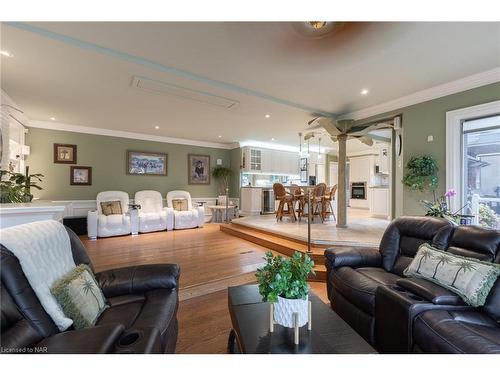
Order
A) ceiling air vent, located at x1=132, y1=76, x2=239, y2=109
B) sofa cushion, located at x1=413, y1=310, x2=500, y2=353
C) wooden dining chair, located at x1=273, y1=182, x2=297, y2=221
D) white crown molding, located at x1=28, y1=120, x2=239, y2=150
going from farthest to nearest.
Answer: wooden dining chair, located at x1=273, y1=182, x2=297, y2=221, white crown molding, located at x1=28, y1=120, x2=239, y2=150, ceiling air vent, located at x1=132, y1=76, x2=239, y2=109, sofa cushion, located at x1=413, y1=310, x2=500, y2=353

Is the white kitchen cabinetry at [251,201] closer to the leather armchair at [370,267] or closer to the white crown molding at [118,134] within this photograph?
the white crown molding at [118,134]

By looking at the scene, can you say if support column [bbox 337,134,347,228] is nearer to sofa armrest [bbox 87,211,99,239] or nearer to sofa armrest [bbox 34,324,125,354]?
sofa armrest [bbox 34,324,125,354]

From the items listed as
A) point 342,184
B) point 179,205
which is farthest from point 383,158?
point 179,205

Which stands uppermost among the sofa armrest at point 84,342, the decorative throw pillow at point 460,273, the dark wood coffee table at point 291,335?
the decorative throw pillow at point 460,273

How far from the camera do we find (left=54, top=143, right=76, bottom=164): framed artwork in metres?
5.47

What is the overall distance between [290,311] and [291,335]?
5.1 inches

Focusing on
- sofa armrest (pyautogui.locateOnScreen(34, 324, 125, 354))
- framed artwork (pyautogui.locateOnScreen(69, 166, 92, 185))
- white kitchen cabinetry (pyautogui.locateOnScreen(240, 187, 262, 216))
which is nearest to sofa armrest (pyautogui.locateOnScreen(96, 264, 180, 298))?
sofa armrest (pyautogui.locateOnScreen(34, 324, 125, 354))

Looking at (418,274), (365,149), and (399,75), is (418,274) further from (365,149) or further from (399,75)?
(365,149)

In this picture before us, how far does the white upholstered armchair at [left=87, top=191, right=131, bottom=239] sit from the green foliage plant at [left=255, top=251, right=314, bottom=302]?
5.06 meters

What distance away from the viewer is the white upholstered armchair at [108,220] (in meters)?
5.04

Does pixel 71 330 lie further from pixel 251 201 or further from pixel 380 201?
pixel 380 201

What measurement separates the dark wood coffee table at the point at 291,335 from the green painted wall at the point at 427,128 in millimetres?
3212

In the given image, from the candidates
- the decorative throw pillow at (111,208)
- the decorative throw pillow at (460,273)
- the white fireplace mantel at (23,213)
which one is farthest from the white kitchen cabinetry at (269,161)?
the decorative throw pillow at (460,273)

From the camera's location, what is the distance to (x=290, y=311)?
122 cm
